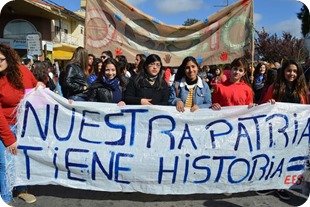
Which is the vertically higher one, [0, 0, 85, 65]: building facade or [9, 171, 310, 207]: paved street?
[0, 0, 85, 65]: building facade

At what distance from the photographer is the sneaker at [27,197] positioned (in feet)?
11.4

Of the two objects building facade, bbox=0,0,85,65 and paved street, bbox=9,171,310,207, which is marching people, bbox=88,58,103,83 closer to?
paved street, bbox=9,171,310,207

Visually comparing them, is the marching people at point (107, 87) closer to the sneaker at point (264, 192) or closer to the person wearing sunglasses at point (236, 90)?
Answer: the person wearing sunglasses at point (236, 90)

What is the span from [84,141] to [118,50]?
10.3 feet

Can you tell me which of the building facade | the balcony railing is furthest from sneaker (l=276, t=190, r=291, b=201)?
the balcony railing

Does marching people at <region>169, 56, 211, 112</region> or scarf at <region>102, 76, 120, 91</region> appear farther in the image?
scarf at <region>102, 76, 120, 91</region>

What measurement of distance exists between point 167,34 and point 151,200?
142 inches

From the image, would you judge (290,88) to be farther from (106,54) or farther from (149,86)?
(106,54)

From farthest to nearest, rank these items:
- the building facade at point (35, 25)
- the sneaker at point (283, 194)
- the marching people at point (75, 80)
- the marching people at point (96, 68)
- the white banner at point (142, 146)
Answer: the building facade at point (35, 25), the marching people at point (96, 68), the marching people at point (75, 80), the sneaker at point (283, 194), the white banner at point (142, 146)

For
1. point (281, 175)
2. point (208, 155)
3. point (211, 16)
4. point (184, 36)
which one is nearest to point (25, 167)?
point (208, 155)

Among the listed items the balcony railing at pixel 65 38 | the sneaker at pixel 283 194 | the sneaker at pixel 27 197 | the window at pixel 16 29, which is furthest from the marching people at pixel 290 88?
the balcony railing at pixel 65 38

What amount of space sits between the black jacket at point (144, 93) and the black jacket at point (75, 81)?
99cm

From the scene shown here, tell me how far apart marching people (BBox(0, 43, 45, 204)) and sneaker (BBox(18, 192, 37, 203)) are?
0.44 ft

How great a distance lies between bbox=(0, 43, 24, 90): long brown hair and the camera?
3.16 meters
